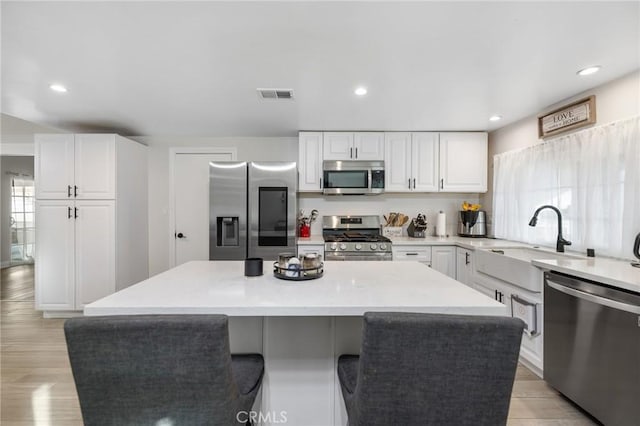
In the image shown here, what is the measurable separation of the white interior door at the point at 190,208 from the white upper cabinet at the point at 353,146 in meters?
1.40

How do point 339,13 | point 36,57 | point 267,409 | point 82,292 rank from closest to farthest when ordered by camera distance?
point 267,409
point 339,13
point 36,57
point 82,292

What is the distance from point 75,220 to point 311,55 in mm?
3276

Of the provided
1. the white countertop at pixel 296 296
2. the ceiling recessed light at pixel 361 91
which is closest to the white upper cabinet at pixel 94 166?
the white countertop at pixel 296 296

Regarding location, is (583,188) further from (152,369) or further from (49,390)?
(49,390)

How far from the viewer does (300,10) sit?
145 centimetres

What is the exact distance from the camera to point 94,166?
10.9 feet

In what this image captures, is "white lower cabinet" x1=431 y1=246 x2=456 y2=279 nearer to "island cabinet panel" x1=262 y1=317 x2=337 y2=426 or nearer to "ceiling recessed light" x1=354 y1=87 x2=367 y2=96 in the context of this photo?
"ceiling recessed light" x1=354 y1=87 x2=367 y2=96

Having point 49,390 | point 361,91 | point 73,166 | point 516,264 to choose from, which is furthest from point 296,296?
point 73,166

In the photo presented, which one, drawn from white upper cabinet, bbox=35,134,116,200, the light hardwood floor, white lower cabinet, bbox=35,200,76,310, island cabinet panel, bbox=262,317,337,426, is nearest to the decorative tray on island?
island cabinet panel, bbox=262,317,337,426

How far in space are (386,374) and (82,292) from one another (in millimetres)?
3814

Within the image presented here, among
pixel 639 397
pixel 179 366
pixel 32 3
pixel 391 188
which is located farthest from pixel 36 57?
pixel 639 397

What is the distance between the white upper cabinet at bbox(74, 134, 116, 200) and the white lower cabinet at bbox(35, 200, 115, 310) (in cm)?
11

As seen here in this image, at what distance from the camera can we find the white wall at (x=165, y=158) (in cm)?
405

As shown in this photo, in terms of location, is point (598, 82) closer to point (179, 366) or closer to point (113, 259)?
point (179, 366)
